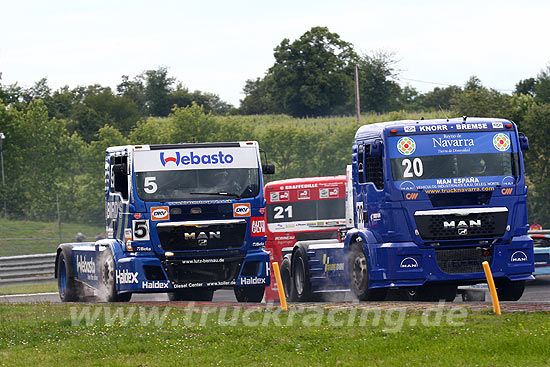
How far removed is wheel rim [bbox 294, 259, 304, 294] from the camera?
733 inches

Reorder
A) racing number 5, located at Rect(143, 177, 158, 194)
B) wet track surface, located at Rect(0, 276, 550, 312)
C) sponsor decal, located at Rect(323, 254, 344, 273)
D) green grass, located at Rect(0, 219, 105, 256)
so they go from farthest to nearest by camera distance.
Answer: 1. green grass, located at Rect(0, 219, 105, 256)
2. sponsor decal, located at Rect(323, 254, 344, 273)
3. racing number 5, located at Rect(143, 177, 158, 194)
4. wet track surface, located at Rect(0, 276, 550, 312)

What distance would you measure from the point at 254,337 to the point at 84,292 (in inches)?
346

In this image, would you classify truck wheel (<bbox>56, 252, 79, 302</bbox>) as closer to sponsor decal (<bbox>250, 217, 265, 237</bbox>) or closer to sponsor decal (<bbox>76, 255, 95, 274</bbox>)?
sponsor decal (<bbox>76, 255, 95, 274</bbox>)

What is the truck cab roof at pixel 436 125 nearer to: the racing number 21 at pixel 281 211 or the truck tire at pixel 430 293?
the truck tire at pixel 430 293

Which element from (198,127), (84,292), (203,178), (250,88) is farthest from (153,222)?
(250,88)

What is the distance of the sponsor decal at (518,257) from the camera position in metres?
15.3

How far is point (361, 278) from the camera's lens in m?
15.9

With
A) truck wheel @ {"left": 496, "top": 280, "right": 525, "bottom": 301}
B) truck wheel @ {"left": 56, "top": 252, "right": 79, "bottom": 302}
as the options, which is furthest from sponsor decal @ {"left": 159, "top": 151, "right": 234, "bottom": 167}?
truck wheel @ {"left": 496, "top": 280, "right": 525, "bottom": 301}

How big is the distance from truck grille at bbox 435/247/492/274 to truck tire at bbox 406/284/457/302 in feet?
2.28

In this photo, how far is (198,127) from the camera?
178 ft

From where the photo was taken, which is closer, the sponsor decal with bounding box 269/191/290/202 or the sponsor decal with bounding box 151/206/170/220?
the sponsor decal with bounding box 151/206/170/220

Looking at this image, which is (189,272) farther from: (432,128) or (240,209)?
(432,128)

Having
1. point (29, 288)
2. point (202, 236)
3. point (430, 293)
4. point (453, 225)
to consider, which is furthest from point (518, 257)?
Answer: point (29, 288)

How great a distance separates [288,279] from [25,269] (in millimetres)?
13302
